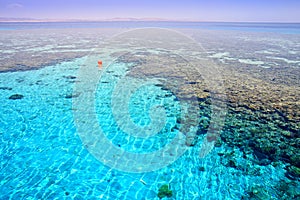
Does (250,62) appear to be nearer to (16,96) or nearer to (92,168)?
(92,168)

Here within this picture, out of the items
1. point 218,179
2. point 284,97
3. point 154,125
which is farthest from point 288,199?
point 284,97

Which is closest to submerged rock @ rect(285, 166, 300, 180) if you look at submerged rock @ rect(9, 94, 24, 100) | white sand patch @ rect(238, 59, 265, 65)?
submerged rock @ rect(9, 94, 24, 100)

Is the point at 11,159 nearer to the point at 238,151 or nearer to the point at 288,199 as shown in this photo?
the point at 238,151

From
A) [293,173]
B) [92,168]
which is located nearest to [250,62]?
[293,173]

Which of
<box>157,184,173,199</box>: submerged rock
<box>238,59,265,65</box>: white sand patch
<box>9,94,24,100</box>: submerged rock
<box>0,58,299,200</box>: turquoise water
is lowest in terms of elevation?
<box>157,184,173,199</box>: submerged rock

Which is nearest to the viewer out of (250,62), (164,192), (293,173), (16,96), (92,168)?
(164,192)

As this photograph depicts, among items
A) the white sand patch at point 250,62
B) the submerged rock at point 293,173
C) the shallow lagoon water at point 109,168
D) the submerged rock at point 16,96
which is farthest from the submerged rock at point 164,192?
the white sand patch at point 250,62

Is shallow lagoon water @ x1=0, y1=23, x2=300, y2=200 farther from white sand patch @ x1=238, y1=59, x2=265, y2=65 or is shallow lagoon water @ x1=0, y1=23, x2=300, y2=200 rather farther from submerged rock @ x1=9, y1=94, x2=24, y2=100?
white sand patch @ x1=238, y1=59, x2=265, y2=65

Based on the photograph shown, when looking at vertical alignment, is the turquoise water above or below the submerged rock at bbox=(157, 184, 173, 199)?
above
